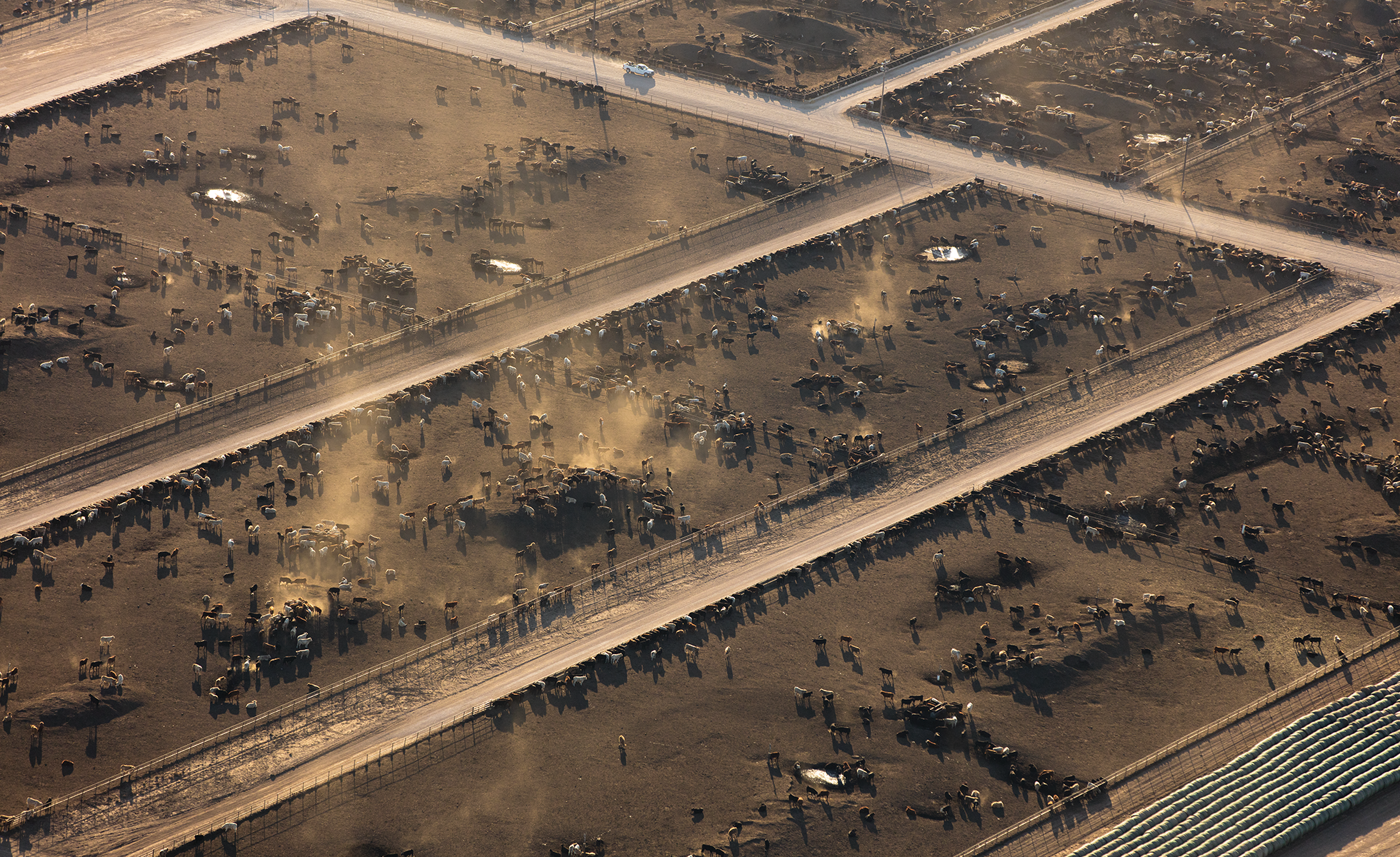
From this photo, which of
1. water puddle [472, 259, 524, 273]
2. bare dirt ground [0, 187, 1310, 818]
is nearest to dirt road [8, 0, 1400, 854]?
bare dirt ground [0, 187, 1310, 818]

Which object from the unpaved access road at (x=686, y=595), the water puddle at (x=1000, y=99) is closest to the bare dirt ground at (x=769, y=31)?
the water puddle at (x=1000, y=99)

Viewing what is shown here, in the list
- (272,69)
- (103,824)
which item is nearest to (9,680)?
(103,824)

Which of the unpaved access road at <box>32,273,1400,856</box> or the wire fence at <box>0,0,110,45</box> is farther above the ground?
the wire fence at <box>0,0,110,45</box>

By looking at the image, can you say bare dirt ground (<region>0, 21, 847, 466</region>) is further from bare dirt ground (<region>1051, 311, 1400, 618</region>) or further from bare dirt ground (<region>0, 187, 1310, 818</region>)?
bare dirt ground (<region>1051, 311, 1400, 618</region>)

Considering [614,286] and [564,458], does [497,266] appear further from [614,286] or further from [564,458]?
[564,458]

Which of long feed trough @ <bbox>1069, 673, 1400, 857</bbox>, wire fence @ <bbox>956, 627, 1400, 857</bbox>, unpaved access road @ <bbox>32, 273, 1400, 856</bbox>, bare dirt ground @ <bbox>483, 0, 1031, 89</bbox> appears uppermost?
bare dirt ground @ <bbox>483, 0, 1031, 89</bbox>
